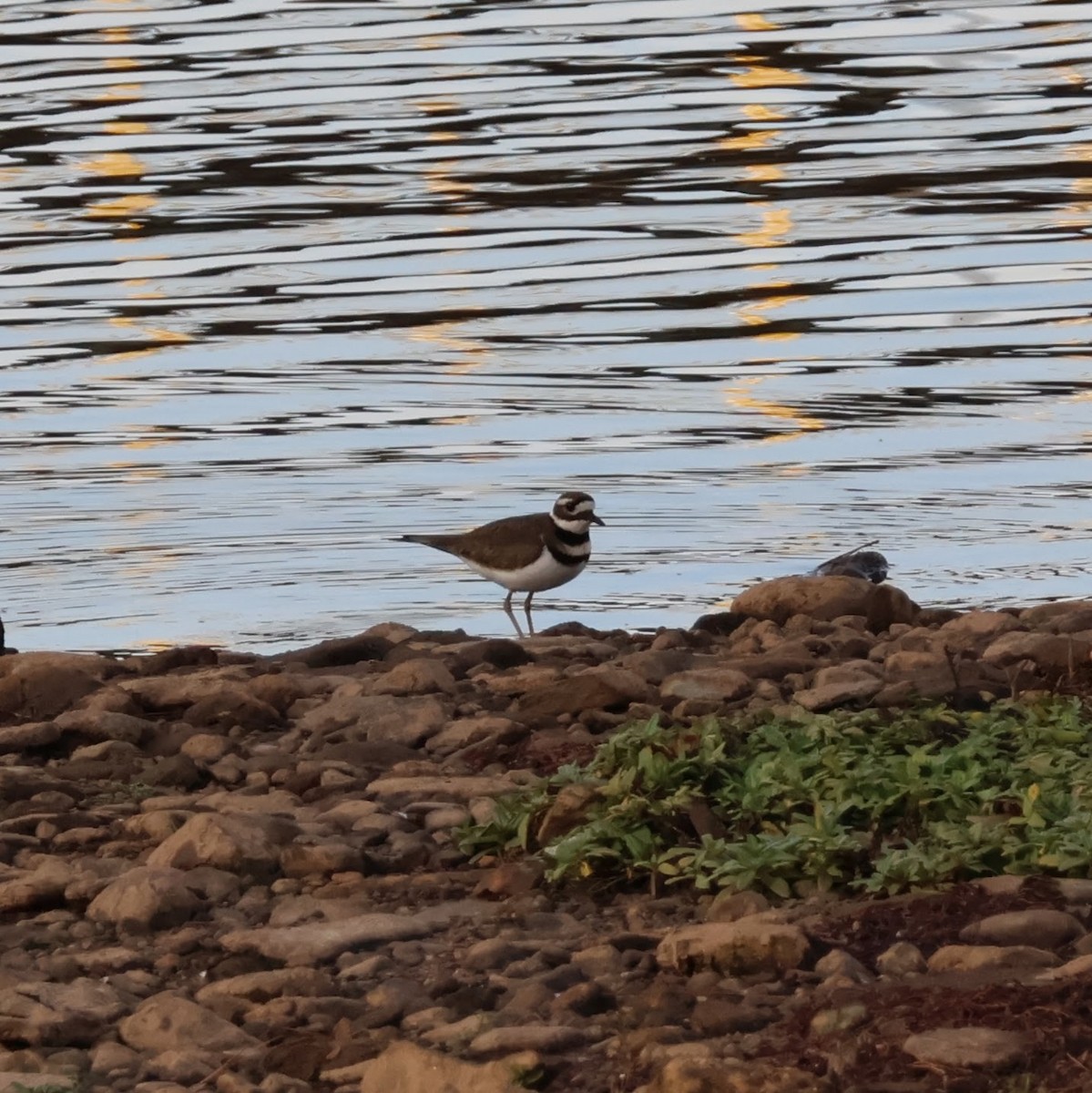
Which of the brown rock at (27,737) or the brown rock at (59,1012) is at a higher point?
the brown rock at (59,1012)

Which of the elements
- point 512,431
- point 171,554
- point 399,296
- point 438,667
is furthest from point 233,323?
point 438,667

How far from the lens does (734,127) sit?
Result: 891 inches

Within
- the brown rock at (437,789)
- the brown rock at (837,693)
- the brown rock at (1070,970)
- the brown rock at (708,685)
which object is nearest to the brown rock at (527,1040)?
the brown rock at (1070,970)

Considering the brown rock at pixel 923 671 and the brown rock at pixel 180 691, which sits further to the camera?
the brown rock at pixel 180 691

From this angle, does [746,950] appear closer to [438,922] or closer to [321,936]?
[438,922]

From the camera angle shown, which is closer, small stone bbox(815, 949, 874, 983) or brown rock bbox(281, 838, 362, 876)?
small stone bbox(815, 949, 874, 983)

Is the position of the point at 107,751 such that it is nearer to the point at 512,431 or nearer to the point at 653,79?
the point at 512,431

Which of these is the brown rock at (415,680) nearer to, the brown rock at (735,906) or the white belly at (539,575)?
the brown rock at (735,906)

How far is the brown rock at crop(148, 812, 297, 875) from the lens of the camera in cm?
607

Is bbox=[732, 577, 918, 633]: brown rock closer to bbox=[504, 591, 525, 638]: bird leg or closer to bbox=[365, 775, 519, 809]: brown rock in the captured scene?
bbox=[504, 591, 525, 638]: bird leg

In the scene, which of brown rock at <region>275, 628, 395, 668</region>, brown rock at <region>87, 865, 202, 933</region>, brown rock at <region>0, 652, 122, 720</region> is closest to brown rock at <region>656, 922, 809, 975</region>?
brown rock at <region>87, 865, 202, 933</region>

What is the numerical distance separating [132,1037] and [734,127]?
60.5 feet

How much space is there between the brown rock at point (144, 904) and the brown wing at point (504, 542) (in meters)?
5.44

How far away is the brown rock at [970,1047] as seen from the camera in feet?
14.6
